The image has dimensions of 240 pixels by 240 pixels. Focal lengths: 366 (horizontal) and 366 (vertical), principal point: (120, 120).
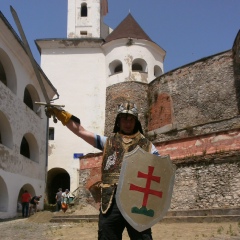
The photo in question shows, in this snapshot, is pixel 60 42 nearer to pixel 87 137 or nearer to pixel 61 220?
pixel 61 220

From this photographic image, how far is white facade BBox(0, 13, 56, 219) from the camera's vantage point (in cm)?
1315

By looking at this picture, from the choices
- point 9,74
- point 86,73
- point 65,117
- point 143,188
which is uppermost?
point 86,73

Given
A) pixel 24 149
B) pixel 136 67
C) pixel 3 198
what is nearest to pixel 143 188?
pixel 3 198

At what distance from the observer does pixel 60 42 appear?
26188 millimetres

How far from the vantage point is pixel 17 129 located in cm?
1435

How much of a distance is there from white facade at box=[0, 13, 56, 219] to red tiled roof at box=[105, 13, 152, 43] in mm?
9571

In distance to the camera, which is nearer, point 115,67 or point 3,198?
point 3,198

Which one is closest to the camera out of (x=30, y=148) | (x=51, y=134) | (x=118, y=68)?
(x=30, y=148)

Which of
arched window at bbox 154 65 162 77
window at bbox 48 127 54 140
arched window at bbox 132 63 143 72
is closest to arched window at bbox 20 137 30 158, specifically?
window at bbox 48 127 54 140

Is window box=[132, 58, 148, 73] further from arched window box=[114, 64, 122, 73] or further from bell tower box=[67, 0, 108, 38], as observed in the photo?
bell tower box=[67, 0, 108, 38]

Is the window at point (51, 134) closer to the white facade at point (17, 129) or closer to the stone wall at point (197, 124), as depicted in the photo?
the stone wall at point (197, 124)

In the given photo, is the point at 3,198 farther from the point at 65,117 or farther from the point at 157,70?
the point at 157,70

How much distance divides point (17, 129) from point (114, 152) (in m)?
11.7

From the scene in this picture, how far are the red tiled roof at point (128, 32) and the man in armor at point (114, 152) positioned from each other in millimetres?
22618
